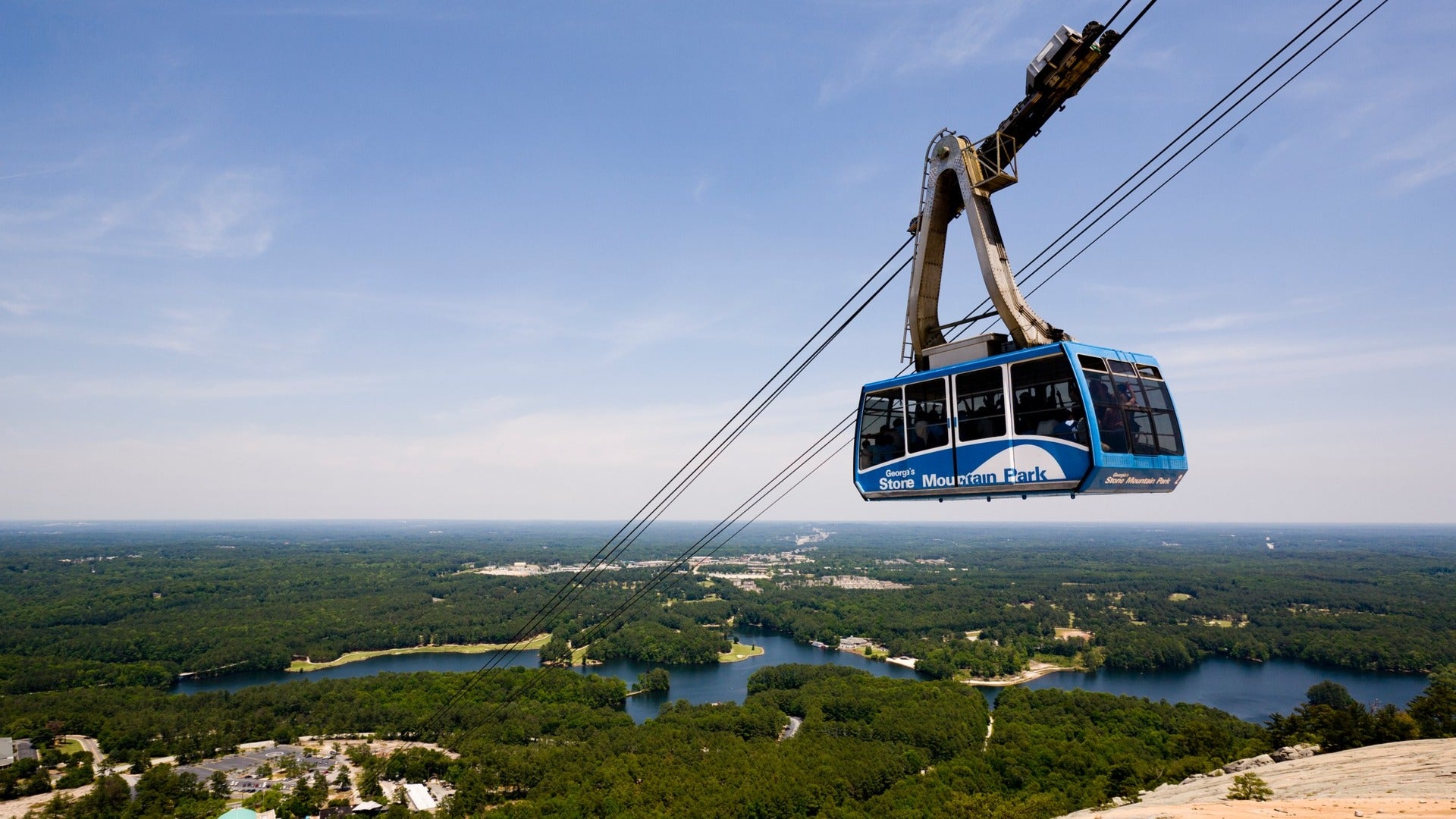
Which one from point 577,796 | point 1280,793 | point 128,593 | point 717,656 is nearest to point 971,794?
point 1280,793

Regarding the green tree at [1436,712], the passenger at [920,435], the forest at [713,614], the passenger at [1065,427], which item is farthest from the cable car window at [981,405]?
the forest at [713,614]

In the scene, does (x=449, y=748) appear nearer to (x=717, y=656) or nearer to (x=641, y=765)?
(x=641, y=765)

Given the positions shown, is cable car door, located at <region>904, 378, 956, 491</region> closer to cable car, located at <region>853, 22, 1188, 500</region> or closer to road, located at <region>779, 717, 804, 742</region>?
cable car, located at <region>853, 22, 1188, 500</region>

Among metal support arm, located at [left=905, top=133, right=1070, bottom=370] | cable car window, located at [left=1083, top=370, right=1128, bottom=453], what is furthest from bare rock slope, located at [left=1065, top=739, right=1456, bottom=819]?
metal support arm, located at [left=905, top=133, right=1070, bottom=370]

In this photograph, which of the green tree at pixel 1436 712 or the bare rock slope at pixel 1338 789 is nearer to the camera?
the bare rock slope at pixel 1338 789

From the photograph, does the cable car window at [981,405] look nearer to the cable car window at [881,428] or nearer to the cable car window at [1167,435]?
the cable car window at [881,428]
